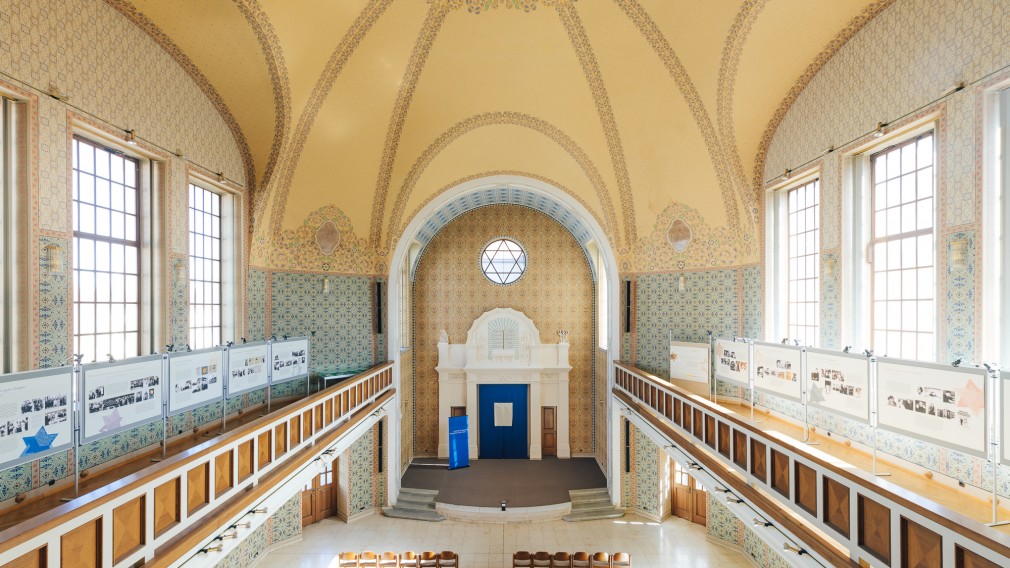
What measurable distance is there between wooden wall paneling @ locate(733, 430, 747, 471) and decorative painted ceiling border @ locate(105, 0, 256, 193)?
9.75 metres

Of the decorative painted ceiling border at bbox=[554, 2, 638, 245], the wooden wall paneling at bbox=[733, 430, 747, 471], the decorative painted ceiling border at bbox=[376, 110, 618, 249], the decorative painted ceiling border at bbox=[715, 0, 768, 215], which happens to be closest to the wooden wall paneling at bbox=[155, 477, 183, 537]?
the wooden wall paneling at bbox=[733, 430, 747, 471]

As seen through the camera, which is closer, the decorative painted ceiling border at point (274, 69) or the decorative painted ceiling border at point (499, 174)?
the decorative painted ceiling border at point (274, 69)

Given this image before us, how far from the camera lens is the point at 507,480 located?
1413 cm

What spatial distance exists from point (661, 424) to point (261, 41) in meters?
9.70

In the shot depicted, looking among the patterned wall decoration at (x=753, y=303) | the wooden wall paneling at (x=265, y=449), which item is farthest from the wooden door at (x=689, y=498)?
the wooden wall paneling at (x=265, y=449)

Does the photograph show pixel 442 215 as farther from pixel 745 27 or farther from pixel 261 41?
pixel 745 27

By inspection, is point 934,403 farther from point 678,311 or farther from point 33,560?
point 33,560

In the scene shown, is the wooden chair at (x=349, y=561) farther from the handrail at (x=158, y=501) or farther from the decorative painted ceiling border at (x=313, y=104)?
the decorative painted ceiling border at (x=313, y=104)

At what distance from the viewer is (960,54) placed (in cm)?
546

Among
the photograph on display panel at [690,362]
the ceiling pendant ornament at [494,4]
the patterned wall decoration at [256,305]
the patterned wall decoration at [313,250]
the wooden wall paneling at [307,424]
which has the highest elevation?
→ the ceiling pendant ornament at [494,4]

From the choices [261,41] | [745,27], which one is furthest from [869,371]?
[261,41]

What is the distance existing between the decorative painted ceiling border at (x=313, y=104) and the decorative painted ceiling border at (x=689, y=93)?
14.2ft

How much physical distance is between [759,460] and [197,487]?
6380 mm

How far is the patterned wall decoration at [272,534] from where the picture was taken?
33.0 ft
